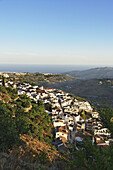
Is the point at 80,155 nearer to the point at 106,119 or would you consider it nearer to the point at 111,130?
the point at 111,130

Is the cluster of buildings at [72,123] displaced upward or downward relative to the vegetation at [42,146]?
downward

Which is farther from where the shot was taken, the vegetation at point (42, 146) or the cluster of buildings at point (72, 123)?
the cluster of buildings at point (72, 123)

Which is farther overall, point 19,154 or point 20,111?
point 20,111

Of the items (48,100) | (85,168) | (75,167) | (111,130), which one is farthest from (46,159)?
(48,100)

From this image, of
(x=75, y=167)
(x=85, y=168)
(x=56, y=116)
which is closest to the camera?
(x=85, y=168)

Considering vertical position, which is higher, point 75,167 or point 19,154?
point 75,167

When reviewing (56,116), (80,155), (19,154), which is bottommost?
(56,116)

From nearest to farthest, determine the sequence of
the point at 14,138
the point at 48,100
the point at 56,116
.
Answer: the point at 14,138, the point at 56,116, the point at 48,100

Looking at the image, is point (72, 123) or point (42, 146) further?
point (72, 123)

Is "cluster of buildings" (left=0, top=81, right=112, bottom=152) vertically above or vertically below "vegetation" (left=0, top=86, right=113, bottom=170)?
below

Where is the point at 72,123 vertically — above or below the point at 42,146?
below

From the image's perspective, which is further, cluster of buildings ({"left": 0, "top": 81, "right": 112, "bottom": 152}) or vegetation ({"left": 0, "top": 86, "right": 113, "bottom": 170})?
cluster of buildings ({"left": 0, "top": 81, "right": 112, "bottom": 152})
